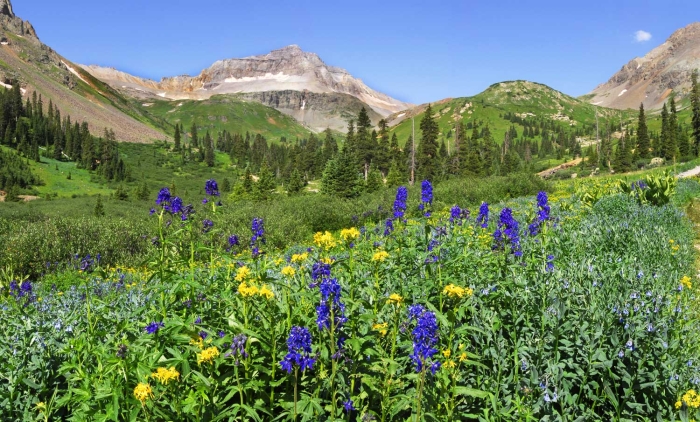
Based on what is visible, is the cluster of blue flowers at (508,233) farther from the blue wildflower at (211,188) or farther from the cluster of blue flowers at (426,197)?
the blue wildflower at (211,188)

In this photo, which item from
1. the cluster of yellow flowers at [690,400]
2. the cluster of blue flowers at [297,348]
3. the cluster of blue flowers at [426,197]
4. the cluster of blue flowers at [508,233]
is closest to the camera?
the cluster of blue flowers at [297,348]

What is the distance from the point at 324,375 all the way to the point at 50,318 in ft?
13.7

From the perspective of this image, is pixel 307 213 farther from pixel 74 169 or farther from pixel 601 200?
pixel 74 169

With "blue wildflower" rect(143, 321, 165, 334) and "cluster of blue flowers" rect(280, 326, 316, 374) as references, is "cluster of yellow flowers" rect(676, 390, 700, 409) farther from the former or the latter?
"blue wildflower" rect(143, 321, 165, 334)

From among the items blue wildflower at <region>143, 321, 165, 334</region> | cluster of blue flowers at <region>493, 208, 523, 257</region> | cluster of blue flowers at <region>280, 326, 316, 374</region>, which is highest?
cluster of blue flowers at <region>493, 208, 523, 257</region>

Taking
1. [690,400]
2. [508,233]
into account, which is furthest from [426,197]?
[690,400]

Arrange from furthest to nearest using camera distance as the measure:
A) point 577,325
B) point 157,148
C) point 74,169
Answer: point 157,148 → point 74,169 → point 577,325

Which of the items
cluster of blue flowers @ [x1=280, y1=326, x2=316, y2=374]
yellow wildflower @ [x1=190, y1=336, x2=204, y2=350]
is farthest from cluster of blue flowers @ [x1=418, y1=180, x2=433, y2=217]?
cluster of blue flowers @ [x1=280, y1=326, x2=316, y2=374]

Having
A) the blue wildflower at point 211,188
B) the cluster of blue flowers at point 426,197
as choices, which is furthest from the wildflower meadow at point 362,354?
the cluster of blue flowers at point 426,197

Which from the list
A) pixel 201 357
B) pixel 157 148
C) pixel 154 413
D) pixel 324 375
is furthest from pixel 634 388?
pixel 157 148

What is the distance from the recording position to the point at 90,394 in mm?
3010

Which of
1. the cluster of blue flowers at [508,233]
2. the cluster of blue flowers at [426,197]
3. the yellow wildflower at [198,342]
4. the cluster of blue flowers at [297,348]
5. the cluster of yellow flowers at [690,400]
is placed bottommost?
the cluster of yellow flowers at [690,400]

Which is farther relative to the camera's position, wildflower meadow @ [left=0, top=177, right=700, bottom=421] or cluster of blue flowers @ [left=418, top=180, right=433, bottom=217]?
cluster of blue flowers @ [left=418, top=180, right=433, bottom=217]

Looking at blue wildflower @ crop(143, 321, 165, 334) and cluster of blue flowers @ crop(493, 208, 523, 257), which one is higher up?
cluster of blue flowers @ crop(493, 208, 523, 257)
